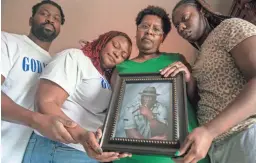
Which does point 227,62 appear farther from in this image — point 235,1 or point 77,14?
point 77,14

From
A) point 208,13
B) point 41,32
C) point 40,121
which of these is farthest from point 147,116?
point 41,32

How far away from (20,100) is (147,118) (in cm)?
51

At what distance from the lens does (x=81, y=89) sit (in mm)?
910

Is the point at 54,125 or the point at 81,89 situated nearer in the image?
the point at 54,125

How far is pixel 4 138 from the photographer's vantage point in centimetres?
91

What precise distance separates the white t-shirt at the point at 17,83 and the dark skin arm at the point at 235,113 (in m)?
0.59

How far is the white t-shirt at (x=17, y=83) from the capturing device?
2.93 ft

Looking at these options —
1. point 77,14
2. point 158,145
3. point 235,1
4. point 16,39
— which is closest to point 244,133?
point 158,145

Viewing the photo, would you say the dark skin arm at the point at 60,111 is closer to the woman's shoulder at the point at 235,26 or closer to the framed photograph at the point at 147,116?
the framed photograph at the point at 147,116

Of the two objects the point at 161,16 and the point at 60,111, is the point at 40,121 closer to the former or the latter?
the point at 60,111

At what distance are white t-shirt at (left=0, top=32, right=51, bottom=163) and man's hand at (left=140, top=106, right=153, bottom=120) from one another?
0.45m

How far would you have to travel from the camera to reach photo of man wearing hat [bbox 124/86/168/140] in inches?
26.5

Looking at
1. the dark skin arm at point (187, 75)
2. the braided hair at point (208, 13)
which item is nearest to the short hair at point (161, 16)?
the braided hair at point (208, 13)

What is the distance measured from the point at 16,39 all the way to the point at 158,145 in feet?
2.48
